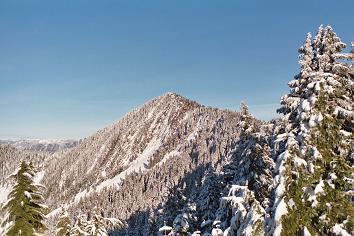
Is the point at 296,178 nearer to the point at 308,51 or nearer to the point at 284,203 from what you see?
the point at 284,203

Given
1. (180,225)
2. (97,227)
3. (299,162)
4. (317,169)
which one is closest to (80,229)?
(97,227)

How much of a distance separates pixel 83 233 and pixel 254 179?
9397 millimetres

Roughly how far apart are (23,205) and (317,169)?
54.4 ft

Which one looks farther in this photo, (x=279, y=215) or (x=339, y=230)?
(x=279, y=215)

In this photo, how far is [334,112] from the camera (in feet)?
48.5

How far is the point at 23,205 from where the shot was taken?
24078 millimetres

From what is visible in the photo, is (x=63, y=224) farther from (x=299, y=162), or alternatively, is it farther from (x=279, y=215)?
(x=299, y=162)

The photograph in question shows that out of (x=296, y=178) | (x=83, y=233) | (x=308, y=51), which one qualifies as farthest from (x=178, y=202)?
(x=296, y=178)

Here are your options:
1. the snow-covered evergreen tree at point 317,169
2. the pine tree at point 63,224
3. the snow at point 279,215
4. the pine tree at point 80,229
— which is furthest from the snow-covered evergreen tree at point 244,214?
the pine tree at point 63,224

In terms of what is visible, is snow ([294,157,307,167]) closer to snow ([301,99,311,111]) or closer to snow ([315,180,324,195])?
snow ([315,180,324,195])

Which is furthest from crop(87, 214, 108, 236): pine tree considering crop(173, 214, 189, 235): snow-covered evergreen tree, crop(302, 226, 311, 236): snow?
crop(302, 226, 311, 236): snow

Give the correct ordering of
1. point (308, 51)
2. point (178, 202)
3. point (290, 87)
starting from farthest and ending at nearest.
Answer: point (178, 202) → point (308, 51) → point (290, 87)

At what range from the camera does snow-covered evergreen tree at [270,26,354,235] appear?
13740mm

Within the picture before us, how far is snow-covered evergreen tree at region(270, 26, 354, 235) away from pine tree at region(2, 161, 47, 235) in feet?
49.9
